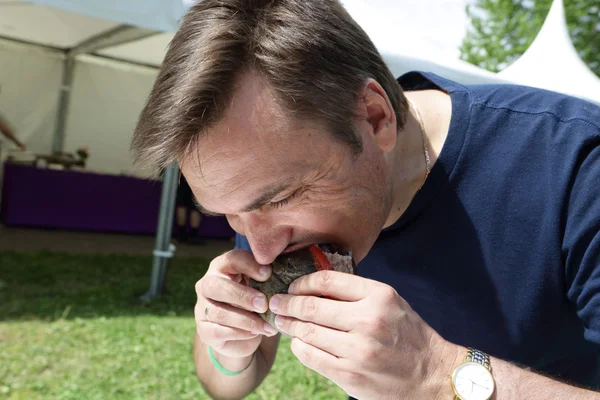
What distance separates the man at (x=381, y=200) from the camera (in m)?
1.15

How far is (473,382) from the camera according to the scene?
1121mm

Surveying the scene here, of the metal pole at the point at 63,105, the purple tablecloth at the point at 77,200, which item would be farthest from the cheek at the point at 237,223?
the metal pole at the point at 63,105

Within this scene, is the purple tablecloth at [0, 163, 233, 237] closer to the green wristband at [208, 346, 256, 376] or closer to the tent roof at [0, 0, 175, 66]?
the tent roof at [0, 0, 175, 66]

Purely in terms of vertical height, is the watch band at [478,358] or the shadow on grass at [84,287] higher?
the watch band at [478,358]

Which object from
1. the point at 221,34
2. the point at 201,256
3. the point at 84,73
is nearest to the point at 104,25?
the point at 84,73

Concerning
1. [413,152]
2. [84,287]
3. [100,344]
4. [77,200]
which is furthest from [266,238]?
[77,200]

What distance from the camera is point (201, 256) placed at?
343 inches

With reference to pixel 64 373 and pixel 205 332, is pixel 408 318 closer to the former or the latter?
pixel 205 332

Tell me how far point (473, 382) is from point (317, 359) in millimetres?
327

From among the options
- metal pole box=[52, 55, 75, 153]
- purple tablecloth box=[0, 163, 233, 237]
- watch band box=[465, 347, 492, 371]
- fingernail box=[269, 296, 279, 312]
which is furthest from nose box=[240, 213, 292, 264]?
metal pole box=[52, 55, 75, 153]

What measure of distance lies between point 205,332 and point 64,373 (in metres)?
2.85

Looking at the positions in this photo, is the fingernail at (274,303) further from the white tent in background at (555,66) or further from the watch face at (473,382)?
the white tent in background at (555,66)

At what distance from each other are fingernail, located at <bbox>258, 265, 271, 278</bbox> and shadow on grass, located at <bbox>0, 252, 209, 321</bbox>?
4.08m

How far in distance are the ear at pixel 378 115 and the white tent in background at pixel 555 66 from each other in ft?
22.5
